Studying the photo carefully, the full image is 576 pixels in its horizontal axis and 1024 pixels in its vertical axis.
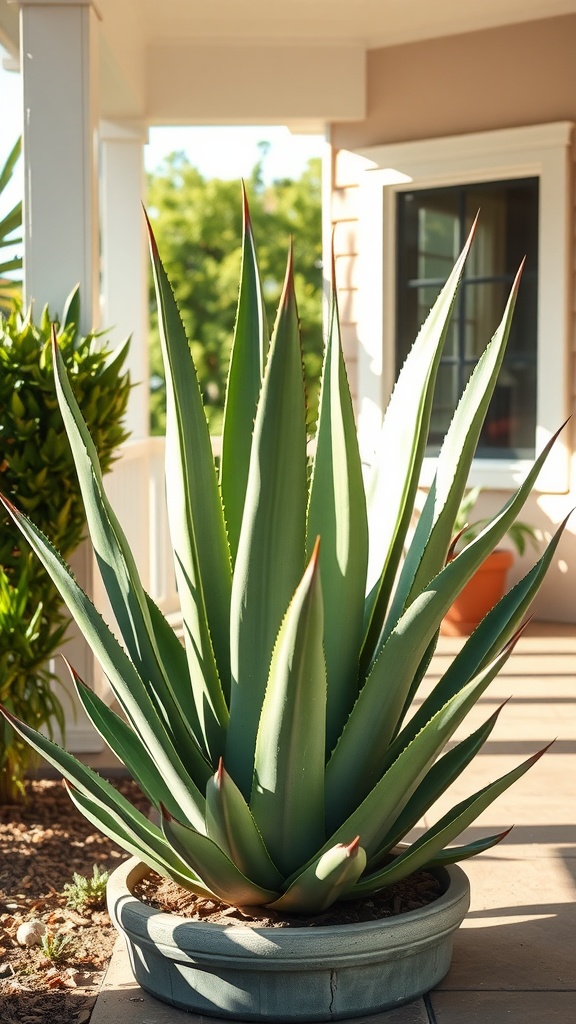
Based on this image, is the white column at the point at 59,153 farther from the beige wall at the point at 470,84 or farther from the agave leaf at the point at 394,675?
the beige wall at the point at 470,84

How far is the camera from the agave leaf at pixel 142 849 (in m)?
1.85

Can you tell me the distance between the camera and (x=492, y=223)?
20.4 feet

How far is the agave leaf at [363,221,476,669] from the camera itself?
1.78m

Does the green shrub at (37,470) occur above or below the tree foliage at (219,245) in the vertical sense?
below

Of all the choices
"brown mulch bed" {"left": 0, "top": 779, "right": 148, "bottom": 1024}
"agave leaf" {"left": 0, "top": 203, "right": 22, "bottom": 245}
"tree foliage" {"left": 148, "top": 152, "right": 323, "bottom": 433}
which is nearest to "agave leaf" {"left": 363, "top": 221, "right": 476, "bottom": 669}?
"brown mulch bed" {"left": 0, "top": 779, "right": 148, "bottom": 1024}

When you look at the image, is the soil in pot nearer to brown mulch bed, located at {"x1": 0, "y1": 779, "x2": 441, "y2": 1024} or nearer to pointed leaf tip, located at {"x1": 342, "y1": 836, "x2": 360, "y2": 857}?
brown mulch bed, located at {"x1": 0, "y1": 779, "x2": 441, "y2": 1024}

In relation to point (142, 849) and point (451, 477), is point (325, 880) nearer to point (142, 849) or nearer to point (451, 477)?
point (142, 849)

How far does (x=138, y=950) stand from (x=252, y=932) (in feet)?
0.91

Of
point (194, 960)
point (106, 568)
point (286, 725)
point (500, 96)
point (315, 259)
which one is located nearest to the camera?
point (286, 725)

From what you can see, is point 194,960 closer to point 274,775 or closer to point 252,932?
point 252,932

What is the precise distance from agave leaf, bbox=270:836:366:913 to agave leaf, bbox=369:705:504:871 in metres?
0.12

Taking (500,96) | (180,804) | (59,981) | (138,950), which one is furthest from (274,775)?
(500,96)

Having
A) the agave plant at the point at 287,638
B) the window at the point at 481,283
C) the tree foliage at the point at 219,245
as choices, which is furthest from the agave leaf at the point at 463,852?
the tree foliage at the point at 219,245

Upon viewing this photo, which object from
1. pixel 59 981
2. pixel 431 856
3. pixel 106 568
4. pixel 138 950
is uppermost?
pixel 106 568
